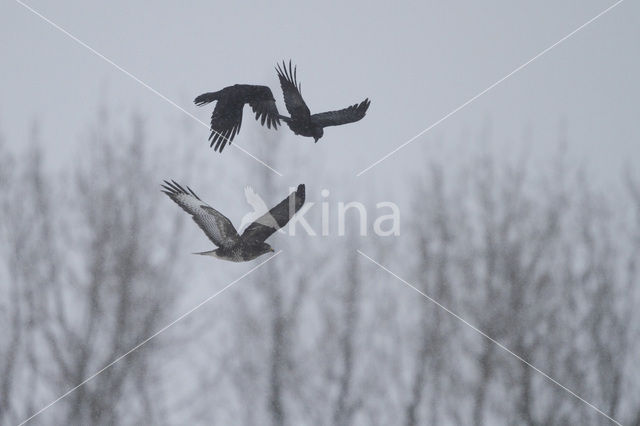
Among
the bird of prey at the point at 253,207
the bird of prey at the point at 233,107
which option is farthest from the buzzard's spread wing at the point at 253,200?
the bird of prey at the point at 233,107

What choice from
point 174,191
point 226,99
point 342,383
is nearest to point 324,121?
point 226,99

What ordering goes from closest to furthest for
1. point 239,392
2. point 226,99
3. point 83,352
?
point 226,99 < point 83,352 < point 239,392

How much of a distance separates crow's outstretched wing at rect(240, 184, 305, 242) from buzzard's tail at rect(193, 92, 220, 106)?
0.79m

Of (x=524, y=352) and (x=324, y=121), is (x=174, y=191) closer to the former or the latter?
(x=324, y=121)

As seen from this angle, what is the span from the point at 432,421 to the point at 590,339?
67.0 inches

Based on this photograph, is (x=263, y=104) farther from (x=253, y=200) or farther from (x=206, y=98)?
(x=253, y=200)

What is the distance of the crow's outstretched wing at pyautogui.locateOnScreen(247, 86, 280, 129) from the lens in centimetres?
605

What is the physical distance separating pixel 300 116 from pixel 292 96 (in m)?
0.19

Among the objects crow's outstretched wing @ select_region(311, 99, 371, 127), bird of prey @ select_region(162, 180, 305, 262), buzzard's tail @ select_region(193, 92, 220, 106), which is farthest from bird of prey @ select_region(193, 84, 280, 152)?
bird of prey @ select_region(162, 180, 305, 262)

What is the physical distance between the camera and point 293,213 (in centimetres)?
554

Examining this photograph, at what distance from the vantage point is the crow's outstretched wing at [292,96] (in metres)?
5.93

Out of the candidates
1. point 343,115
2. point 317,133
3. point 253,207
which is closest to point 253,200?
point 253,207

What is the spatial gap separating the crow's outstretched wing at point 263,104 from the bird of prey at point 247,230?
2.01 ft

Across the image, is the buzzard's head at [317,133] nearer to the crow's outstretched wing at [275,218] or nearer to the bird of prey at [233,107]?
the bird of prey at [233,107]
